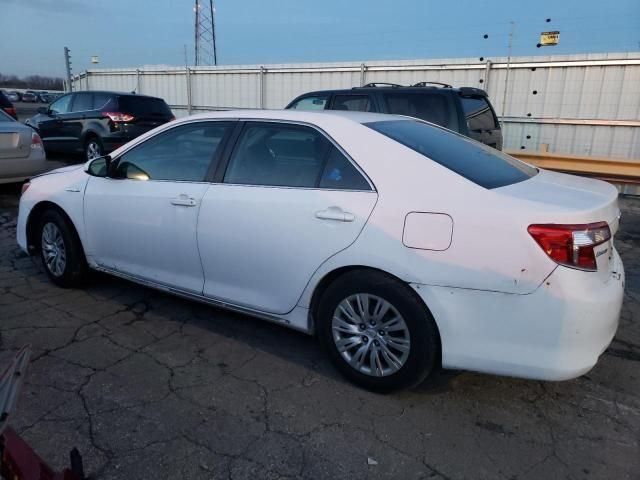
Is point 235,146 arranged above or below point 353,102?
below

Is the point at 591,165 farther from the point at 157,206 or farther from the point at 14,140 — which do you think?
the point at 14,140

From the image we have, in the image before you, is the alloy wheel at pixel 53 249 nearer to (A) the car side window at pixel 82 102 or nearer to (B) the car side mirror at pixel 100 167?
(B) the car side mirror at pixel 100 167

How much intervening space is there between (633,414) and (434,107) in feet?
15.7

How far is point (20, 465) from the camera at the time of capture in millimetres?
1531

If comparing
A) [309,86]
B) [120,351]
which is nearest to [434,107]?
[120,351]

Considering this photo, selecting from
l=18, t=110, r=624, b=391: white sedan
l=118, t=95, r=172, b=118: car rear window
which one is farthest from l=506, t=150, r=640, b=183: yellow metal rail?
l=118, t=95, r=172, b=118: car rear window

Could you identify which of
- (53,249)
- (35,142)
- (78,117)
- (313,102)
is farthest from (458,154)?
(78,117)

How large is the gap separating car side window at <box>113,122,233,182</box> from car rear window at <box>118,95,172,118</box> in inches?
306

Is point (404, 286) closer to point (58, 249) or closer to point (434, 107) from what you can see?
point (58, 249)

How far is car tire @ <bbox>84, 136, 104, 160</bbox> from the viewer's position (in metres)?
11.2

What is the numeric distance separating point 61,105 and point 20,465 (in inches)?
485

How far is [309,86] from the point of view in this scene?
14828mm

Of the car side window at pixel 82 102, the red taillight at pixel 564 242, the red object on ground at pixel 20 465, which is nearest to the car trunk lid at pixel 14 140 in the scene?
the car side window at pixel 82 102

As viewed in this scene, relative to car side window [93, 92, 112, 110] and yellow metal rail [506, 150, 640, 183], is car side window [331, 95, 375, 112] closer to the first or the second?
yellow metal rail [506, 150, 640, 183]
